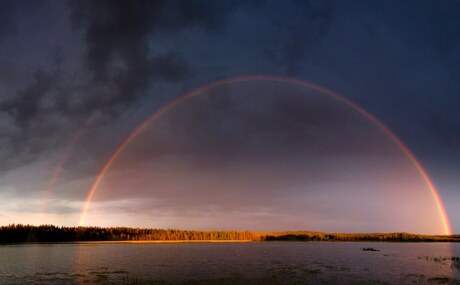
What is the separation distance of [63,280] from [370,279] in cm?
4012

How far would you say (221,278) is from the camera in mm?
53250

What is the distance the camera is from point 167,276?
56375mm

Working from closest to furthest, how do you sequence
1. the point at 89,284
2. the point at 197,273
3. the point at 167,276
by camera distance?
the point at 89,284
the point at 167,276
the point at 197,273

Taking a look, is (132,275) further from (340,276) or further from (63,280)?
(340,276)

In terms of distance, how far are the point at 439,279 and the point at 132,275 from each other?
1639 inches

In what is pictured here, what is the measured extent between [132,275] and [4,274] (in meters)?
19.5

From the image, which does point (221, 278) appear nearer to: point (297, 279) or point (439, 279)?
point (297, 279)

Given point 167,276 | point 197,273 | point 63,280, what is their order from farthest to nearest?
point 197,273
point 167,276
point 63,280

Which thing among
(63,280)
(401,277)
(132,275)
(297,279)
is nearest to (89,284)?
(63,280)

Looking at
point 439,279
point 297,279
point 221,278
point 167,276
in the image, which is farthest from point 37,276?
point 439,279

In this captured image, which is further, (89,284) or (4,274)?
(4,274)

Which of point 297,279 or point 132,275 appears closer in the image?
point 297,279

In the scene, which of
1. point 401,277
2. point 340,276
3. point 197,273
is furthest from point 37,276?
point 401,277

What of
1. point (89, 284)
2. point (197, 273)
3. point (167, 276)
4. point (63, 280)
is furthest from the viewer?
point (197, 273)
